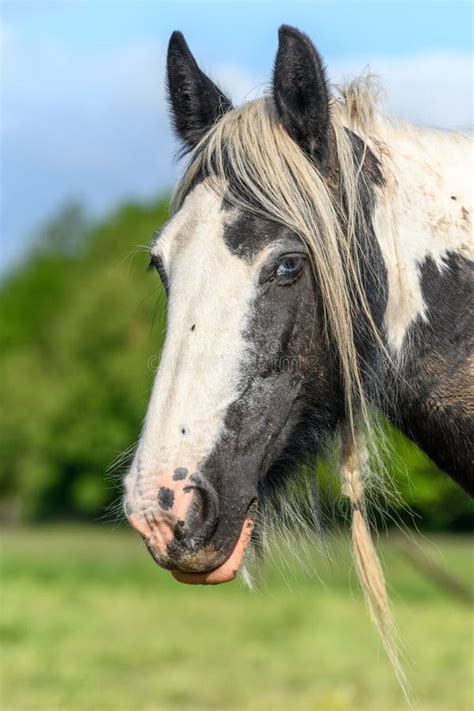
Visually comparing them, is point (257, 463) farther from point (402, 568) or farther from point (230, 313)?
point (402, 568)

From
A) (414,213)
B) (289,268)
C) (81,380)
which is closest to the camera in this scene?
(289,268)

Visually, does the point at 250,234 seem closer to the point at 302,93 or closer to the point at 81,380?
the point at 302,93

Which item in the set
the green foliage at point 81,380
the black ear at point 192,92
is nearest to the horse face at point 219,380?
the black ear at point 192,92

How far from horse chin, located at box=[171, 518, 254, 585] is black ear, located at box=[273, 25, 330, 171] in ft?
4.79

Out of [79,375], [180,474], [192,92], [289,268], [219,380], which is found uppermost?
[192,92]

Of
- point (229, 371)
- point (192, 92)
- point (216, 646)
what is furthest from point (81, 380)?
point (229, 371)

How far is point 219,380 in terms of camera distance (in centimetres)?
370

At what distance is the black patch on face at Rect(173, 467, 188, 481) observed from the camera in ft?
11.5

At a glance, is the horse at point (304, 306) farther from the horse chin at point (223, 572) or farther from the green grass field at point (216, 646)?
the green grass field at point (216, 646)

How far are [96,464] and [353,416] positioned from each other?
205 feet

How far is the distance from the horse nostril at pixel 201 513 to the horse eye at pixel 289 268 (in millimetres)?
811

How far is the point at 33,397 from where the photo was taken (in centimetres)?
6925

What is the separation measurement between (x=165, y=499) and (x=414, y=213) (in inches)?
60.1

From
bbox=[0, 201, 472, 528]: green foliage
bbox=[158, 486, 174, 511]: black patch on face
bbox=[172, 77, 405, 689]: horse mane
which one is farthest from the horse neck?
bbox=[0, 201, 472, 528]: green foliage
